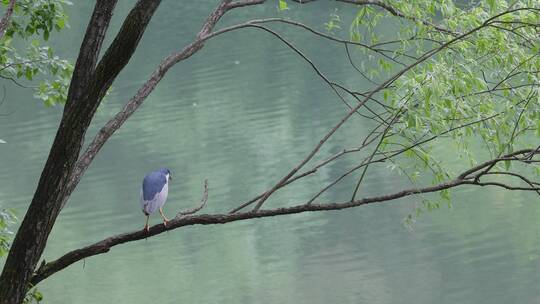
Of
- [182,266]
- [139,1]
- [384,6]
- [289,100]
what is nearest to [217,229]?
[182,266]

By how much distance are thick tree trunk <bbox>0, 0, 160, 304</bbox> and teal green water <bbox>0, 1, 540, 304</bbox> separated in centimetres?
810

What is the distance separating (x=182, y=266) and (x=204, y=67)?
12957mm

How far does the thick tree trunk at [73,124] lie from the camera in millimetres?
3752

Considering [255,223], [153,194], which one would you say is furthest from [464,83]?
[255,223]

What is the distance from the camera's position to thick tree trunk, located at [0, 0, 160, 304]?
3.75 m

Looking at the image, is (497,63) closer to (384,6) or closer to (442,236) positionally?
(384,6)

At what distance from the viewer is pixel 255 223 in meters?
14.8

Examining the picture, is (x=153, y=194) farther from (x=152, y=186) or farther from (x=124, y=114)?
(x=124, y=114)

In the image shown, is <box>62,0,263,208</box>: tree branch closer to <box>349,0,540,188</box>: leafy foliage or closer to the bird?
the bird

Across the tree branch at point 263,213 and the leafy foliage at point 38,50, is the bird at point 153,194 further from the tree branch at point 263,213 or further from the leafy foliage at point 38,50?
the leafy foliage at point 38,50

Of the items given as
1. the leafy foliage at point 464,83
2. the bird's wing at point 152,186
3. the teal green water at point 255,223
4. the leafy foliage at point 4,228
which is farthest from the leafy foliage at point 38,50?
the teal green water at point 255,223

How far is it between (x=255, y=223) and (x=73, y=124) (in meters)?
11.1

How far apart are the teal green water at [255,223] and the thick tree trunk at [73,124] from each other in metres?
8.10

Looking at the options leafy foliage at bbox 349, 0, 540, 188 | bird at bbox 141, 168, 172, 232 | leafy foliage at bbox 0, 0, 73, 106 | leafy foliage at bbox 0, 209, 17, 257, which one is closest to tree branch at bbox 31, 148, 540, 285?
leafy foliage at bbox 349, 0, 540, 188
